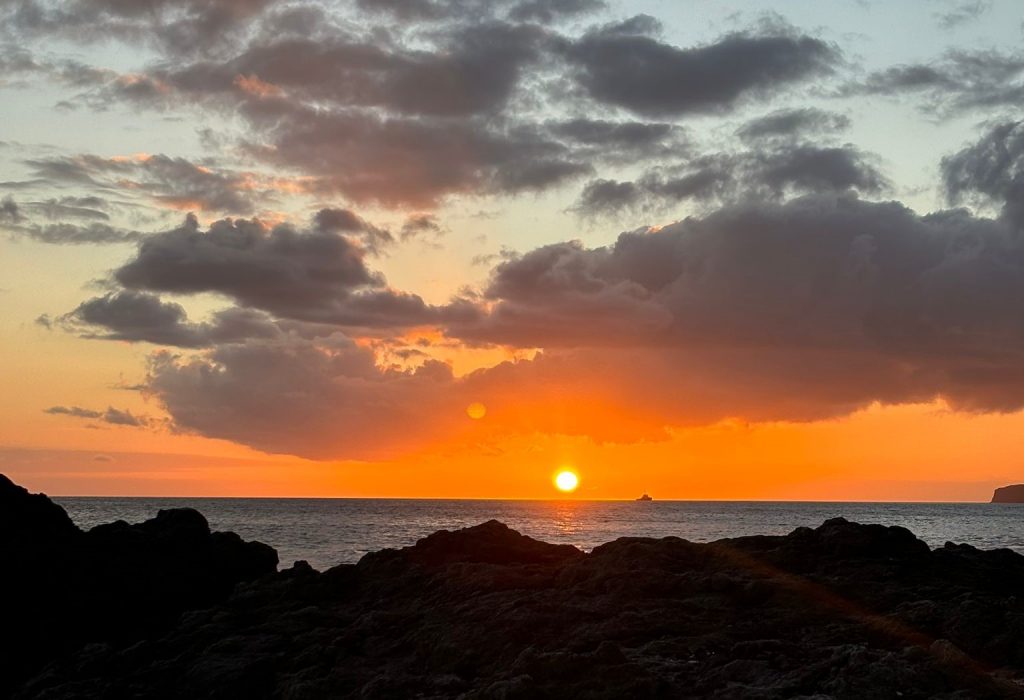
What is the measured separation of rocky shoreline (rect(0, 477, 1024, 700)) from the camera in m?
15.9

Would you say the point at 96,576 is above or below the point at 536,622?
below

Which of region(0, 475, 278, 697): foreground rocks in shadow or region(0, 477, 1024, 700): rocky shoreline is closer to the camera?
region(0, 477, 1024, 700): rocky shoreline

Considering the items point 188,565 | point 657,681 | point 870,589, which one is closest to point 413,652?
point 657,681

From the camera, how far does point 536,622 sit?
1862 centimetres

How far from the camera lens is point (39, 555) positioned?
27.3 metres

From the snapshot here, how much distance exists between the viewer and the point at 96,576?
2714 centimetres

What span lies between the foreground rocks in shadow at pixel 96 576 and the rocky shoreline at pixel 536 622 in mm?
70

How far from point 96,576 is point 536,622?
14407mm

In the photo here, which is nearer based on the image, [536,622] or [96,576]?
[536,622]

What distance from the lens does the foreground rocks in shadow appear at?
81.1ft

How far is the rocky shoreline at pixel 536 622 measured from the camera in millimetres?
15883

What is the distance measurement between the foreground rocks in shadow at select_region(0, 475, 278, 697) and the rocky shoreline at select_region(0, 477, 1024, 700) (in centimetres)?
7

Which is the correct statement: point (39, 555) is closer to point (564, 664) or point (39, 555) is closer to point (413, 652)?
point (413, 652)

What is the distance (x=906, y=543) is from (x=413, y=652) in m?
13.3
